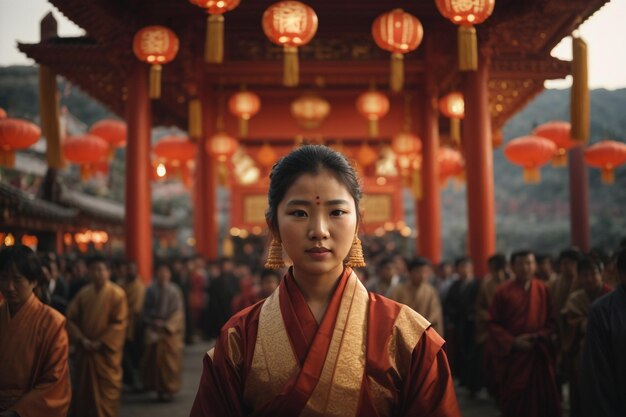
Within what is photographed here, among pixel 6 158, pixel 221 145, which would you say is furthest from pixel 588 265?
pixel 221 145

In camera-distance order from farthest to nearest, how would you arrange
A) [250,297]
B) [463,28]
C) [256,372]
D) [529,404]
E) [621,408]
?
1. [250,297]
2. [463,28]
3. [529,404]
4. [621,408]
5. [256,372]

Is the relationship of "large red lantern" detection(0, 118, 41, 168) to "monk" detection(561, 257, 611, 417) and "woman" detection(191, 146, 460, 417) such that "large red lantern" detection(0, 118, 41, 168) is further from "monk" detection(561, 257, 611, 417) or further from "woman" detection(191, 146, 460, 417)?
"woman" detection(191, 146, 460, 417)

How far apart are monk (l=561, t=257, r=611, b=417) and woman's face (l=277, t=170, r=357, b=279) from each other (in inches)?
166

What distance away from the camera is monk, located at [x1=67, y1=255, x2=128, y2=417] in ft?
22.4

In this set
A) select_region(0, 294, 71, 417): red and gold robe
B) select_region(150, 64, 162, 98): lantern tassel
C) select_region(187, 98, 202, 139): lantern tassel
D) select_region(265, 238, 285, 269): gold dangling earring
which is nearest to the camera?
select_region(265, 238, 285, 269): gold dangling earring

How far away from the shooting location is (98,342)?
6949mm

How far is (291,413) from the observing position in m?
2.19

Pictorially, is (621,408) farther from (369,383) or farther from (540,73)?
(540,73)

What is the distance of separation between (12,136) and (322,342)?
27.5 ft

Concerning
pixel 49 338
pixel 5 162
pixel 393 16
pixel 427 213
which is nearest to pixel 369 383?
pixel 49 338

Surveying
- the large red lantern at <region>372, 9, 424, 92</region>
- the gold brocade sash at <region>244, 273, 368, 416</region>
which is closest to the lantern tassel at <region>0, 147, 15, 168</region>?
the large red lantern at <region>372, 9, 424, 92</region>

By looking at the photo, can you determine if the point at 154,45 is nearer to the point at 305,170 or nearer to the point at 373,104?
the point at 373,104

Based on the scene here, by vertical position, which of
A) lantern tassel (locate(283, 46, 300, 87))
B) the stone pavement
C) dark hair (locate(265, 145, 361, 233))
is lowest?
the stone pavement

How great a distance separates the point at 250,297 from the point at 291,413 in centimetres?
721
